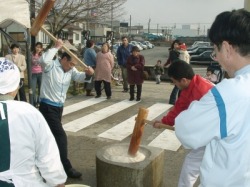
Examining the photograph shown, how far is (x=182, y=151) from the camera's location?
18.0 feet

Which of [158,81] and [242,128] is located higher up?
[242,128]

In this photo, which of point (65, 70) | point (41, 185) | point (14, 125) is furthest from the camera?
point (65, 70)

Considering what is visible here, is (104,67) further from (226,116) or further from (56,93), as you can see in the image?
(226,116)

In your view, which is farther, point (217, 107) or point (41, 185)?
point (41, 185)

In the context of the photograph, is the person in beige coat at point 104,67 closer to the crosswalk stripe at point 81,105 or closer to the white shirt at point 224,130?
the crosswalk stripe at point 81,105

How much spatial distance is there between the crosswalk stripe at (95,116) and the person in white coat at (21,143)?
15.6 feet

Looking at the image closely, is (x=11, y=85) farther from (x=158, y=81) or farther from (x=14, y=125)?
(x=158, y=81)

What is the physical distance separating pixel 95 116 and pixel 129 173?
4311 mm

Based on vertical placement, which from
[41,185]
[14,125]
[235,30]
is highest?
[235,30]

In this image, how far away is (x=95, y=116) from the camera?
777 centimetres

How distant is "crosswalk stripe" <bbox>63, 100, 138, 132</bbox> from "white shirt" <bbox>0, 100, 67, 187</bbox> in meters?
4.74

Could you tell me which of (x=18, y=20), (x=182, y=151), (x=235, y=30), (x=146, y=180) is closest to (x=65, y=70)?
(x=18, y=20)

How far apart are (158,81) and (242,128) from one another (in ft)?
37.7

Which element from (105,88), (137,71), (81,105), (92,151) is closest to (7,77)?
(92,151)
